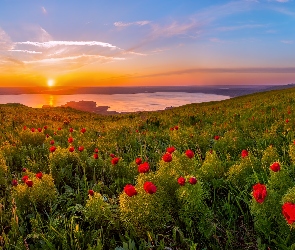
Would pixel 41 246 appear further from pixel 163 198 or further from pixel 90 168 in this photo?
pixel 90 168

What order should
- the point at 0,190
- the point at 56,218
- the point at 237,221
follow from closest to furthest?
the point at 237,221, the point at 56,218, the point at 0,190

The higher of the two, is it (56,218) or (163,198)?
(163,198)

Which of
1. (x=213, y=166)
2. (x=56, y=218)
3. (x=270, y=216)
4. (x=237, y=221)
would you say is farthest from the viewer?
(x=213, y=166)

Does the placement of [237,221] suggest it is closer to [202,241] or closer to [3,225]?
[202,241]

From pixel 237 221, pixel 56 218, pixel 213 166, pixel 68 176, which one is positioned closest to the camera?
pixel 237 221

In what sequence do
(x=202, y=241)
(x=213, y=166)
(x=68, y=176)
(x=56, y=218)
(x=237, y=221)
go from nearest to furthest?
1. (x=202, y=241)
2. (x=237, y=221)
3. (x=56, y=218)
4. (x=213, y=166)
5. (x=68, y=176)

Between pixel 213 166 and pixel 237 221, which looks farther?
pixel 213 166

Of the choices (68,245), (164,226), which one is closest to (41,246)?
(68,245)

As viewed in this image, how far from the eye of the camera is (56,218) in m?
4.18

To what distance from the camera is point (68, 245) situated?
3523 millimetres

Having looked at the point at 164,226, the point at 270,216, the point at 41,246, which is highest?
the point at 270,216

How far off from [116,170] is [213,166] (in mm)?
1978

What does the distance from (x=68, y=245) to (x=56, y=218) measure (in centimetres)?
75

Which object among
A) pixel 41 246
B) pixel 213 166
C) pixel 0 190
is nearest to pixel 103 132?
pixel 0 190
